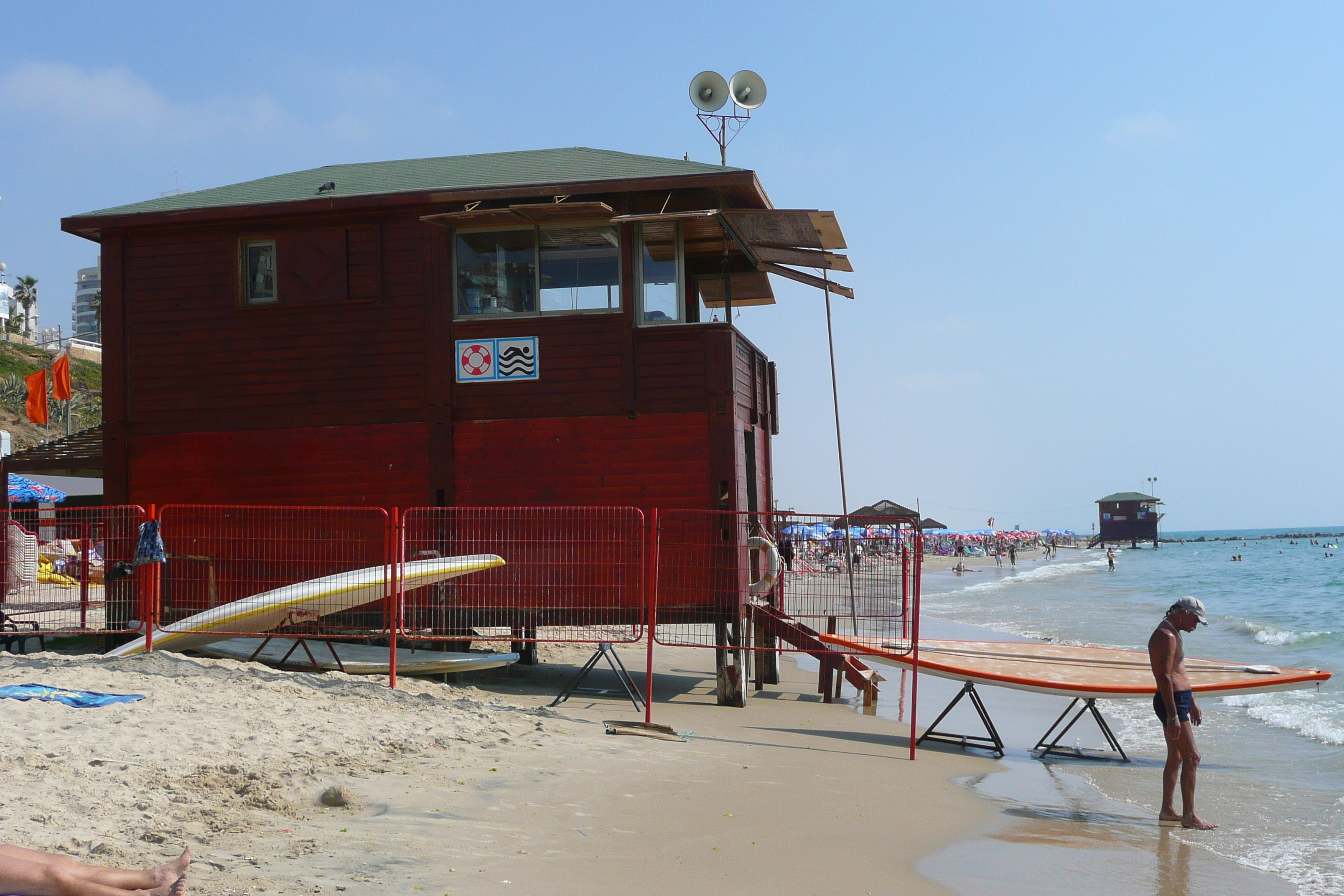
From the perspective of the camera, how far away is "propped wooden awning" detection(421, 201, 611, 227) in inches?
496

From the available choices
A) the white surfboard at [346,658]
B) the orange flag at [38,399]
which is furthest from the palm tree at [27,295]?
the white surfboard at [346,658]

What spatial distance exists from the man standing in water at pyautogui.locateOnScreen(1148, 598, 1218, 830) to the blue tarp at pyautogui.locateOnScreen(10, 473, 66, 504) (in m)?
21.4

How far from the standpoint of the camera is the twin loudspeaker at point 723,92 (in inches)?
657

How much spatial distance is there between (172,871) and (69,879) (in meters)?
0.47

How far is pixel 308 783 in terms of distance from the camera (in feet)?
21.9

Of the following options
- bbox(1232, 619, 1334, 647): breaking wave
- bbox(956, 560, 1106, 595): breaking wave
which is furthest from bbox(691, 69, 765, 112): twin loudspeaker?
bbox(956, 560, 1106, 595): breaking wave

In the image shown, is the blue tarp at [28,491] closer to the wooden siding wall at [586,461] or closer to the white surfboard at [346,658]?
the white surfboard at [346,658]

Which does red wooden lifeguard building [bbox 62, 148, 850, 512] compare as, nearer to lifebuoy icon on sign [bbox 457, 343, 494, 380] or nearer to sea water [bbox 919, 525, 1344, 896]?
lifebuoy icon on sign [bbox 457, 343, 494, 380]

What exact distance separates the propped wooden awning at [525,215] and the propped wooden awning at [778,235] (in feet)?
1.06

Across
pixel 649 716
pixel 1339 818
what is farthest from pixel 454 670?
pixel 1339 818

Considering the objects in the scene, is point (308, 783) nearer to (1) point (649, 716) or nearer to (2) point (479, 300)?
(1) point (649, 716)

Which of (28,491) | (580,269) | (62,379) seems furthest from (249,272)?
(62,379)

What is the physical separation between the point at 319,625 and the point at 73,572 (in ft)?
11.4

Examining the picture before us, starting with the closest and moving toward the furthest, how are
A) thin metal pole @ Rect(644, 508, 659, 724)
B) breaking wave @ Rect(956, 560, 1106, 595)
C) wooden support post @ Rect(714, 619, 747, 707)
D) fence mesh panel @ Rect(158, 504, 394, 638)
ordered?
thin metal pole @ Rect(644, 508, 659, 724) < wooden support post @ Rect(714, 619, 747, 707) < fence mesh panel @ Rect(158, 504, 394, 638) < breaking wave @ Rect(956, 560, 1106, 595)
